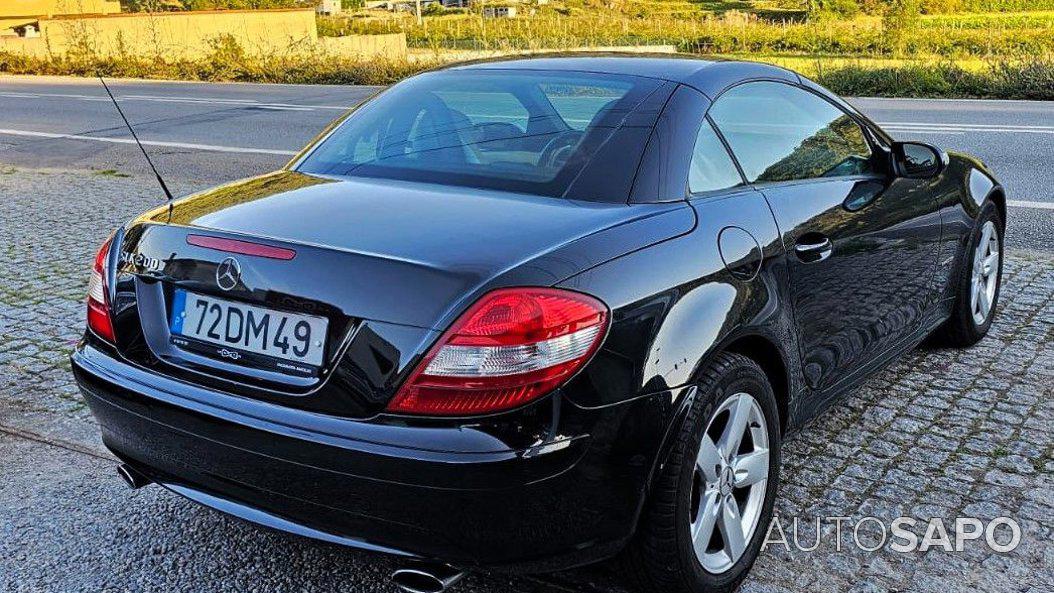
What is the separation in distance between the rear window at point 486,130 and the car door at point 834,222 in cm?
40

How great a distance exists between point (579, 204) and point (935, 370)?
2.54 metres

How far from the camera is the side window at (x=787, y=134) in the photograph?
3.41m

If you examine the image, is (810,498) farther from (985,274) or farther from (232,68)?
(232,68)

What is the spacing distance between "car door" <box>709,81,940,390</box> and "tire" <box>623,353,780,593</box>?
1.34 ft

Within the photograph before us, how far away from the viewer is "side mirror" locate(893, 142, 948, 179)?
4.07 meters

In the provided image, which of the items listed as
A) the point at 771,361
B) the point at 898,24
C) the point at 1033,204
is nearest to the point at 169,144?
the point at 1033,204

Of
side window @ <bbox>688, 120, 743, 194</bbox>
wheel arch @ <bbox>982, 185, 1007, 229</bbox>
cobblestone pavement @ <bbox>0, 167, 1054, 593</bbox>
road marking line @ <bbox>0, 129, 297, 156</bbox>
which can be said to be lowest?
road marking line @ <bbox>0, 129, 297, 156</bbox>

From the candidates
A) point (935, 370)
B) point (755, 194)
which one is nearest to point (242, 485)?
point (755, 194)

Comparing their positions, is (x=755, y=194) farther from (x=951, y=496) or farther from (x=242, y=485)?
(x=242, y=485)

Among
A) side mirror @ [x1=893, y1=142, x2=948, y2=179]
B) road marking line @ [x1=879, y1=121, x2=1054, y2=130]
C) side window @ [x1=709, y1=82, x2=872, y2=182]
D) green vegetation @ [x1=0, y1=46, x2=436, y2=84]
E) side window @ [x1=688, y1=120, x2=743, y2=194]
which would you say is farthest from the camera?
green vegetation @ [x1=0, y1=46, x2=436, y2=84]

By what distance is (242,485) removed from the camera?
8.63ft

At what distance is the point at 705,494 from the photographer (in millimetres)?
2791

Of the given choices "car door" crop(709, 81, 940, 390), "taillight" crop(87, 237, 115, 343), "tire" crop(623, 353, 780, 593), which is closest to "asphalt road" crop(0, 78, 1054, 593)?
"tire" crop(623, 353, 780, 593)

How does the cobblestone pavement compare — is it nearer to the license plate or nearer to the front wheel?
the front wheel
